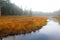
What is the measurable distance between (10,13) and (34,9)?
2.14 feet

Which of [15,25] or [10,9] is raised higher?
[10,9]

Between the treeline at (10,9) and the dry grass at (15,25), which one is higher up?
the treeline at (10,9)

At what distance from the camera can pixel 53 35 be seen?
12.0ft

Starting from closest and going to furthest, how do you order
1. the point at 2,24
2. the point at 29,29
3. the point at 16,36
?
the point at 16,36 → the point at 2,24 → the point at 29,29

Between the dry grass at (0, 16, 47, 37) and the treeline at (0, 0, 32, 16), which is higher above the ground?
the treeline at (0, 0, 32, 16)

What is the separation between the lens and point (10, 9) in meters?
3.72

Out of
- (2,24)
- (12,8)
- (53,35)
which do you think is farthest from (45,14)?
(2,24)

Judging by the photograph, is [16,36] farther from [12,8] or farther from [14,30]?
[12,8]

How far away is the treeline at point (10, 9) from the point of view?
357 centimetres

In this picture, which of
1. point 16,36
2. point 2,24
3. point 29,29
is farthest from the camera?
point 29,29

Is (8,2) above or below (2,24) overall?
above

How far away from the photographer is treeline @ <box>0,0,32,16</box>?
3.57 metres

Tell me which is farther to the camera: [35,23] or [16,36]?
[35,23]

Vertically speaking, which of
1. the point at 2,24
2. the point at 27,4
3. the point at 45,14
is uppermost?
the point at 27,4
